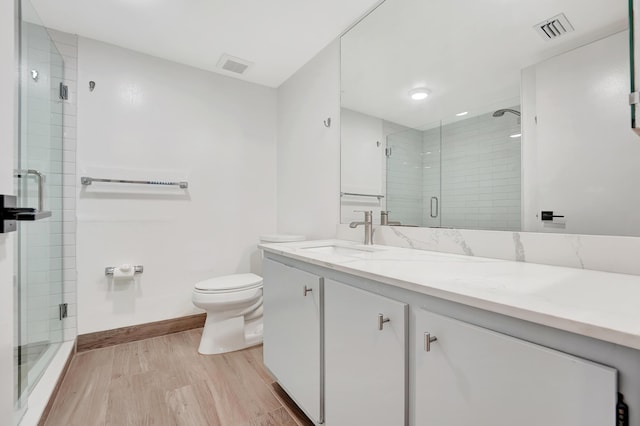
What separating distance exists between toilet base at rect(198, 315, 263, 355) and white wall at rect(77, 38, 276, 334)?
1.60 ft

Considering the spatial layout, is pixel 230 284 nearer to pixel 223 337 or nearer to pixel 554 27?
pixel 223 337

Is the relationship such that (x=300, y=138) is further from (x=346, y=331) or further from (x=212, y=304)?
(x=346, y=331)

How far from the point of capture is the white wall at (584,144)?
0.91 meters

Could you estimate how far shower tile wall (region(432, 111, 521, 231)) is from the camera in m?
1.18

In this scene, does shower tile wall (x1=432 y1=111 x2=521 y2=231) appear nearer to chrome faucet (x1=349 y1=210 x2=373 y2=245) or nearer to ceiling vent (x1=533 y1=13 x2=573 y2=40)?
ceiling vent (x1=533 y1=13 x2=573 y2=40)

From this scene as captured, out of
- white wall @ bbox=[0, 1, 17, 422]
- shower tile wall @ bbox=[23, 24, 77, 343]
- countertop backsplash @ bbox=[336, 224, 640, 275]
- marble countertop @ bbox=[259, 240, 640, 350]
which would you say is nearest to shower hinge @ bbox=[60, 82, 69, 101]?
shower tile wall @ bbox=[23, 24, 77, 343]

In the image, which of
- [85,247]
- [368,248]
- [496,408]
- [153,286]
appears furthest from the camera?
[153,286]

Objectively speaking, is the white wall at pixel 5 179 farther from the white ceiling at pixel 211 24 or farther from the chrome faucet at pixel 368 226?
the chrome faucet at pixel 368 226

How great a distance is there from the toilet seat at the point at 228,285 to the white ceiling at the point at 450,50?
4.71 feet

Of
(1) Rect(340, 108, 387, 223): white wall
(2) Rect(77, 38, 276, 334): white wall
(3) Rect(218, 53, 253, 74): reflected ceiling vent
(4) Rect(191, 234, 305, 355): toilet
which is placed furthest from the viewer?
(3) Rect(218, 53, 253, 74): reflected ceiling vent

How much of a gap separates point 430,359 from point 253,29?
2.19m

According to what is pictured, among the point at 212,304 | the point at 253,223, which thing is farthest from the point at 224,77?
the point at 212,304

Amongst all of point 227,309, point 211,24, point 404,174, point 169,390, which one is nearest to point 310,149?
point 404,174

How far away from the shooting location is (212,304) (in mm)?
1924
